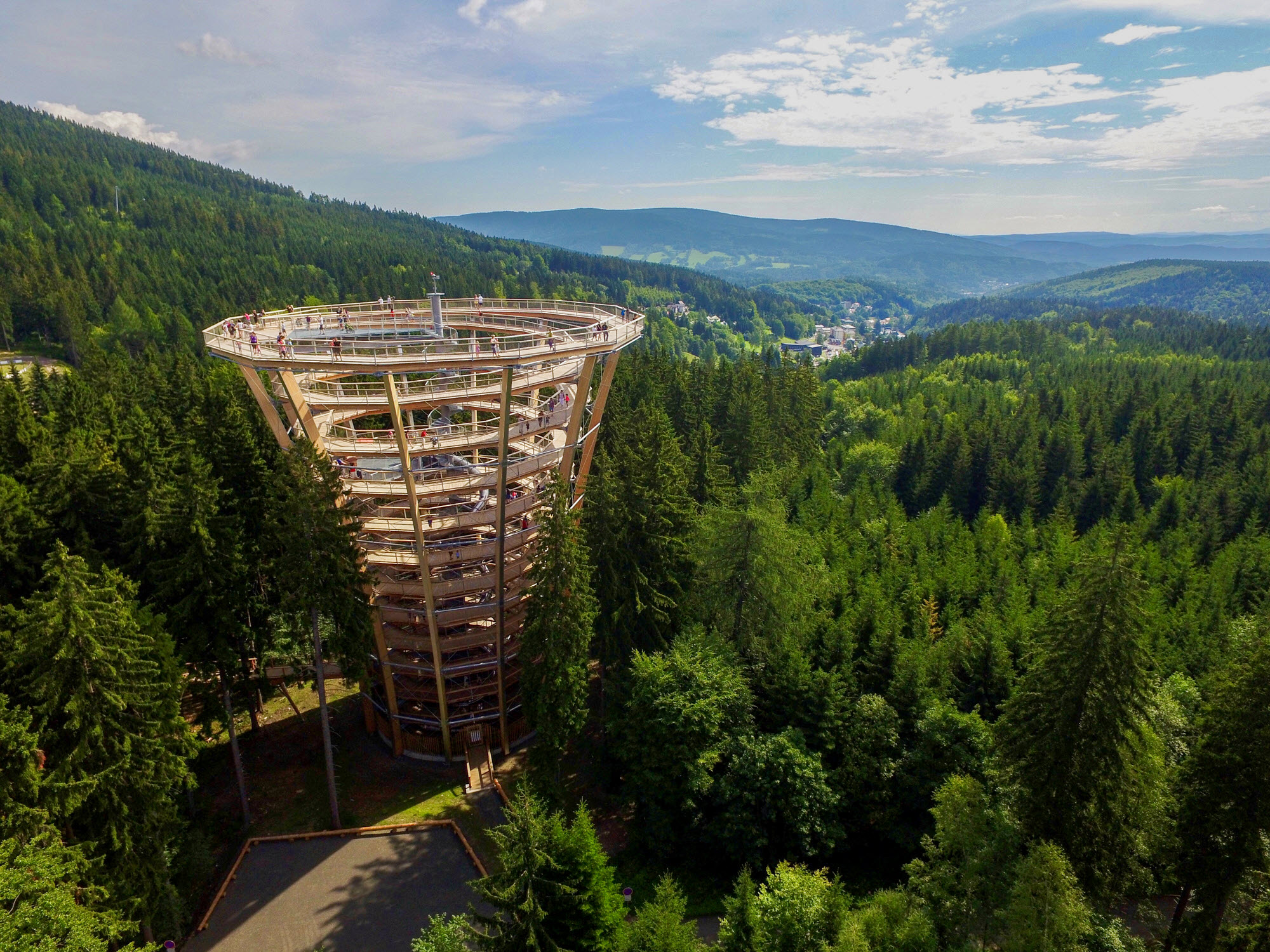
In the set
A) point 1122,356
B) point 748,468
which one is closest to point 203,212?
point 748,468

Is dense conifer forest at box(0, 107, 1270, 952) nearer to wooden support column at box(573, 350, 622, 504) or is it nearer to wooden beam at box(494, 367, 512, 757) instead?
wooden support column at box(573, 350, 622, 504)

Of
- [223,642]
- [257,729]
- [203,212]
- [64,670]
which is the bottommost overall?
[257,729]

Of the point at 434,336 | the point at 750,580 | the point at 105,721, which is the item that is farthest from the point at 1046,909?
the point at 434,336

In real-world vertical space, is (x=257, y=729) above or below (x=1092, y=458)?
below

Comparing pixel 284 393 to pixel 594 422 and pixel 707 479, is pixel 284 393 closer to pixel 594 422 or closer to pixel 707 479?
pixel 594 422

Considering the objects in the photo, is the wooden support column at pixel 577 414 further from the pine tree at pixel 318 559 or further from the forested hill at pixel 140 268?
the forested hill at pixel 140 268

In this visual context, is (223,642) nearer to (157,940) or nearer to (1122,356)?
(157,940)

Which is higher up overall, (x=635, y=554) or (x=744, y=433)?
(x=635, y=554)

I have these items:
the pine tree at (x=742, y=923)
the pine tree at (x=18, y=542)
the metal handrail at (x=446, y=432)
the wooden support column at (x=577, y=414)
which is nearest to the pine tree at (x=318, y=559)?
the metal handrail at (x=446, y=432)
